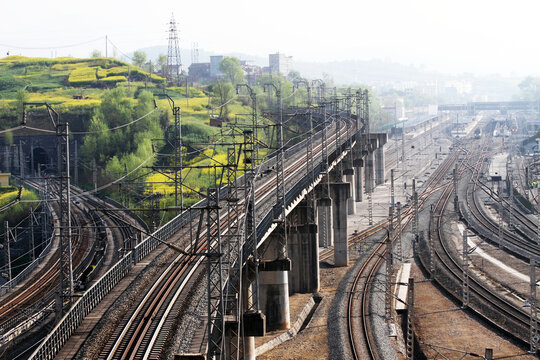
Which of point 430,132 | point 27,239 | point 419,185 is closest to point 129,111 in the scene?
point 27,239

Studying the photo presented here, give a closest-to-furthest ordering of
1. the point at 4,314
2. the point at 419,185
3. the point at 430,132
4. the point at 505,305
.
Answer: the point at 4,314 < the point at 505,305 < the point at 419,185 < the point at 430,132

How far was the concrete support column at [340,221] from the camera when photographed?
165 ft

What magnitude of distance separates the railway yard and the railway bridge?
9.4 inches

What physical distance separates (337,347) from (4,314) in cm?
1565

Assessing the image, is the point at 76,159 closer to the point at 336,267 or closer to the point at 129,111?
the point at 129,111

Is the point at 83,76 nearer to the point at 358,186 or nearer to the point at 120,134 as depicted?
the point at 120,134

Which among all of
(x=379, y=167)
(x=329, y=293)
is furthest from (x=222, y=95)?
(x=329, y=293)

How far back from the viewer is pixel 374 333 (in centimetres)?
3231

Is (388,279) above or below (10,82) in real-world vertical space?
below

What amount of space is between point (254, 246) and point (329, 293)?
55.1ft

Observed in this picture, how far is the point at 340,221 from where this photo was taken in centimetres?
5100

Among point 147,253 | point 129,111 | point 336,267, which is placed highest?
point 129,111

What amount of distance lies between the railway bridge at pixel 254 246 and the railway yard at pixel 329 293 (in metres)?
0.24

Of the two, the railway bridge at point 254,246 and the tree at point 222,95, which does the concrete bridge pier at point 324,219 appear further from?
the tree at point 222,95
